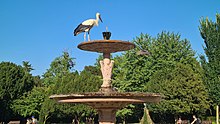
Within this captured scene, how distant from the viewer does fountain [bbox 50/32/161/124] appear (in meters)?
13.1

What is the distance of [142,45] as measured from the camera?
47.9 meters

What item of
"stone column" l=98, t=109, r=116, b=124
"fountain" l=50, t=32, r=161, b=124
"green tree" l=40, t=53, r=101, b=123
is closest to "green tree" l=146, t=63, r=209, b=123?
"green tree" l=40, t=53, r=101, b=123

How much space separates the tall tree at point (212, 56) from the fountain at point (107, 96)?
29.6 meters

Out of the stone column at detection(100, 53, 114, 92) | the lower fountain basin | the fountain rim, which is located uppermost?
the fountain rim

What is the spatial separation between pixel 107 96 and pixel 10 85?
119 ft

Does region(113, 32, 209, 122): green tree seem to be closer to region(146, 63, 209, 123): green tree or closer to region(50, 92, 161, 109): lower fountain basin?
region(146, 63, 209, 123): green tree

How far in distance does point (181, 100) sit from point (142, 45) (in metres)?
10.6

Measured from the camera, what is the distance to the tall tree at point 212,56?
43.5 m

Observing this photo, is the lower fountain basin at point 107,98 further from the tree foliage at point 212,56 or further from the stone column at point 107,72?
the tree foliage at point 212,56

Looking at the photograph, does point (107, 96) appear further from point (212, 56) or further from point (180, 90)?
point (212, 56)

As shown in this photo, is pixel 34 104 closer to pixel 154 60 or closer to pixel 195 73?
pixel 154 60

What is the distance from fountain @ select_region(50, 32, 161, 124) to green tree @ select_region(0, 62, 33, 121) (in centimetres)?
3135

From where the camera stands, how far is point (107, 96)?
13023 millimetres

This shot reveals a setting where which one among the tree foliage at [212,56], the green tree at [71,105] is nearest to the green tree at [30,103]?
the green tree at [71,105]
